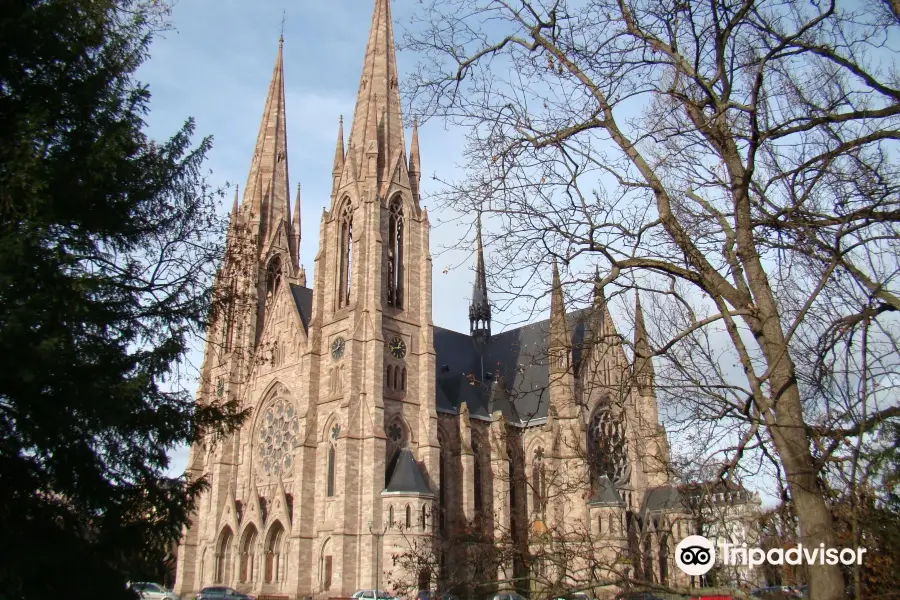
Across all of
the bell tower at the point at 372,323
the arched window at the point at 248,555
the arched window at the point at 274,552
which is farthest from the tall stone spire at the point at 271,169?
the arched window at the point at 274,552

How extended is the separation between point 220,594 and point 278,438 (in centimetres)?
792

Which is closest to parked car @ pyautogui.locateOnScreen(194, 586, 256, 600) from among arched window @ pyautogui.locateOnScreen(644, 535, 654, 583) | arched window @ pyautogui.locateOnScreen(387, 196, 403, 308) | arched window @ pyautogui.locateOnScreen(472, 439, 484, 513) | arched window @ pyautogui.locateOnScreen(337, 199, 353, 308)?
arched window @ pyautogui.locateOnScreen(472, 439, 484, 513)

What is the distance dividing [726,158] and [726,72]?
0.82 m

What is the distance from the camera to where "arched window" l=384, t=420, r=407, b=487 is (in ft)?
114

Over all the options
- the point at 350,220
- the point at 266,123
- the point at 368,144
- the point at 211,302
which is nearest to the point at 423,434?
the point at 350,220

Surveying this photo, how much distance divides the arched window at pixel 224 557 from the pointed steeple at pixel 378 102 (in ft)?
63.6

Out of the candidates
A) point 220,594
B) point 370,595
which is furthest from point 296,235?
point 370,595

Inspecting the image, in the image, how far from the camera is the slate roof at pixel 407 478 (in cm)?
3297

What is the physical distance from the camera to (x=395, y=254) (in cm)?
3956

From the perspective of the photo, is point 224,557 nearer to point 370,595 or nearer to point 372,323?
point 370,595

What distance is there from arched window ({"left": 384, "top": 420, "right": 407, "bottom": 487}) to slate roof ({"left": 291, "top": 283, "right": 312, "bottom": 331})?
25.2 ft

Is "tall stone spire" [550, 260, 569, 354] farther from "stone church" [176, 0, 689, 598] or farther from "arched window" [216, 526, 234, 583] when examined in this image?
"arched window" [216, 526, 234, 583]

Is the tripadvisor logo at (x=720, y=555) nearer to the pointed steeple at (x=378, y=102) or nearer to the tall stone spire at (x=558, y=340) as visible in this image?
the tall stone spire at (x=558, y=340)

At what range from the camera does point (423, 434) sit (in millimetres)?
36094
